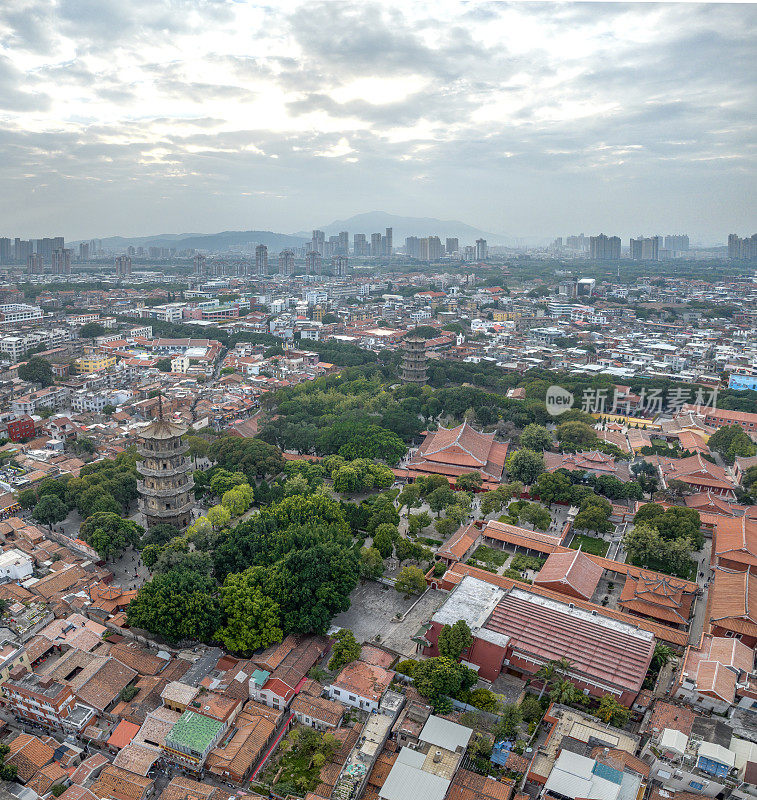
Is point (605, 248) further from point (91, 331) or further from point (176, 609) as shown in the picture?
point (176, 609)

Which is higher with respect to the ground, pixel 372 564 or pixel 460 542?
pixel 372 564

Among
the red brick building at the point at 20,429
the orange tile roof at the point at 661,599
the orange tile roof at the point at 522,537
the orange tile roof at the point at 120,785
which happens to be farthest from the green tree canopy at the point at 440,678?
the red brick building at the point at 20,429

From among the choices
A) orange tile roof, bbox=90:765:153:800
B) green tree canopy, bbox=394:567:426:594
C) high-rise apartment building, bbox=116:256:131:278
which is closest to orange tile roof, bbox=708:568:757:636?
green tree canopy, bbox=394:567:426:594

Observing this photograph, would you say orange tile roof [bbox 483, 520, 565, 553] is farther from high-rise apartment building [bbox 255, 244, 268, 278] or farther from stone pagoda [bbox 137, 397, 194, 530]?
high-rise apartment building [bbox 255, 244, 268, 278]

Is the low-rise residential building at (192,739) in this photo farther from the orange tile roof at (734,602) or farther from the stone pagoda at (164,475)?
the orange tile roof at (734,602)

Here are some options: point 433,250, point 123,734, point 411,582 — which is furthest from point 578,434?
point 433,250

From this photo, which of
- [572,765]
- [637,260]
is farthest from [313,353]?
[637,260]
